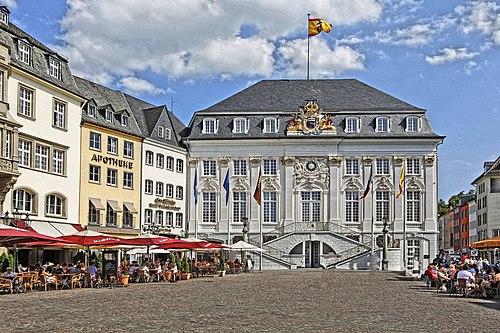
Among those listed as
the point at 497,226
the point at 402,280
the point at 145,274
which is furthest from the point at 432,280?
the point at 497,226

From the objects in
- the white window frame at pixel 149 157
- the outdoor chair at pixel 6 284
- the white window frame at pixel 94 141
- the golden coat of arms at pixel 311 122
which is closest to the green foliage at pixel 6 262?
the outdoor chair at pixel 6 284

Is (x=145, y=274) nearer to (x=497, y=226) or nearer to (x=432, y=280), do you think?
(x=432, y=280)

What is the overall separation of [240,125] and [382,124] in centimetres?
1245

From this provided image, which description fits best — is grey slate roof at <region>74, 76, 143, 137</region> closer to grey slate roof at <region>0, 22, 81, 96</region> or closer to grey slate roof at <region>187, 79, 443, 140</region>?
grey slate roof at <region>0, 22, 81, 96</region>

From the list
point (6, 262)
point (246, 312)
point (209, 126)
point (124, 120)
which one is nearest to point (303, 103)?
point (209, 126)

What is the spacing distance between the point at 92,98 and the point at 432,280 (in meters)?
29.8

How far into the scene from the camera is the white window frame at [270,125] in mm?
69250

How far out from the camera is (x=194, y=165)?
6956cm

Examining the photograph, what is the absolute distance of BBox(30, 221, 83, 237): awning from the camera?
144 feet

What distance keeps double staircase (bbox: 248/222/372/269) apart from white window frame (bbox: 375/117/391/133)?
29.6 ft

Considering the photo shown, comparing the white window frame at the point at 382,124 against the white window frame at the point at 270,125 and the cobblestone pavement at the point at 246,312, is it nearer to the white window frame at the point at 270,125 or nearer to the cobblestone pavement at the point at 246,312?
the white window frame at the point at 270,125

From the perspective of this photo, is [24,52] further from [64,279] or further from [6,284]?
[6,284]

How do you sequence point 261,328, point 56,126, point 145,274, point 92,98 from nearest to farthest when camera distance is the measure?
point 261,328 → point 145,274 → point 56,126 → point 92,98

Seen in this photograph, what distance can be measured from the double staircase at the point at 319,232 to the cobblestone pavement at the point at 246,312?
3336 cm
